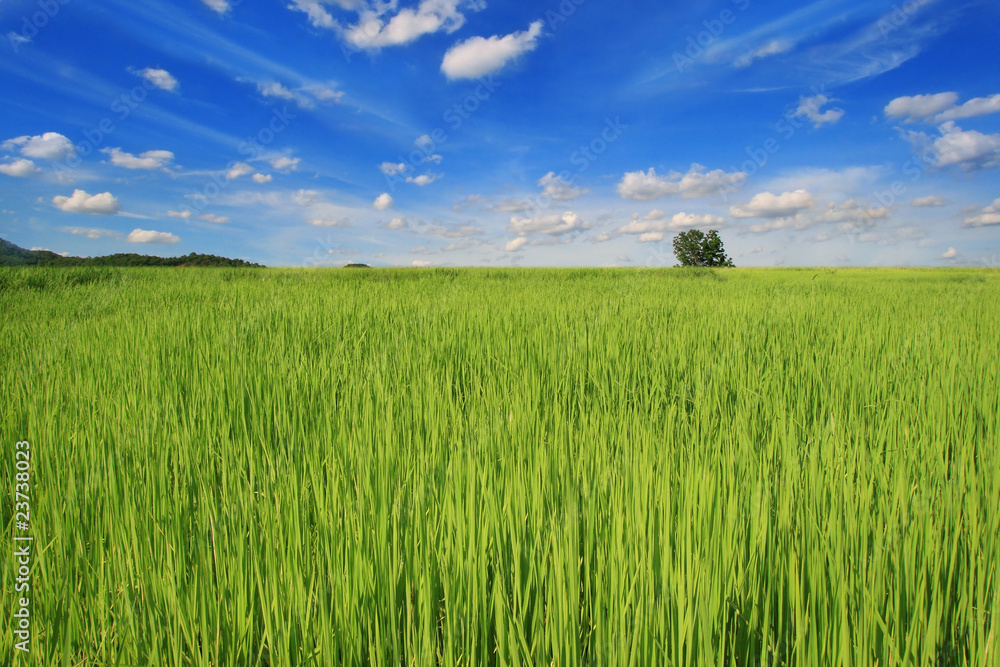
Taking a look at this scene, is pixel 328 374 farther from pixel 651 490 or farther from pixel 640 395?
pixel 651 490

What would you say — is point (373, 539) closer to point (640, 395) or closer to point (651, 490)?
point (651, 490)

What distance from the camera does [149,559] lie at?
948mm

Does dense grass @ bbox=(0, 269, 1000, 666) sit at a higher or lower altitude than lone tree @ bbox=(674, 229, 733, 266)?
lower

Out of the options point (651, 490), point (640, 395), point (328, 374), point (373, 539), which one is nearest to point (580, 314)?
point (640, 395)

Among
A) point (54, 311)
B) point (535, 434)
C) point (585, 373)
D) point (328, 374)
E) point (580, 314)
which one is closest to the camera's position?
point (535, 434)

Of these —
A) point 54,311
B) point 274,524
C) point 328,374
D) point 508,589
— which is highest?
point 54,311

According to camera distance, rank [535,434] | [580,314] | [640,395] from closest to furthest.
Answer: [535,434]
[640,395]
[580,314]

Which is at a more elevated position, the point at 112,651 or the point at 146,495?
the point at 146,495

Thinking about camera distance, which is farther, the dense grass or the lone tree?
the lone tree

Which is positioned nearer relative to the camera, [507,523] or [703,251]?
[507,523]

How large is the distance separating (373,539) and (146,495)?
0.65 m

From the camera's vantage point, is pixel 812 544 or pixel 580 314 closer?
pixel 812 544

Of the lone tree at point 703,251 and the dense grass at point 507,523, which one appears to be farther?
the lone tree at point 703,251

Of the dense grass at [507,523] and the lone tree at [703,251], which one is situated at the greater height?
the lone tree at [703,251]
